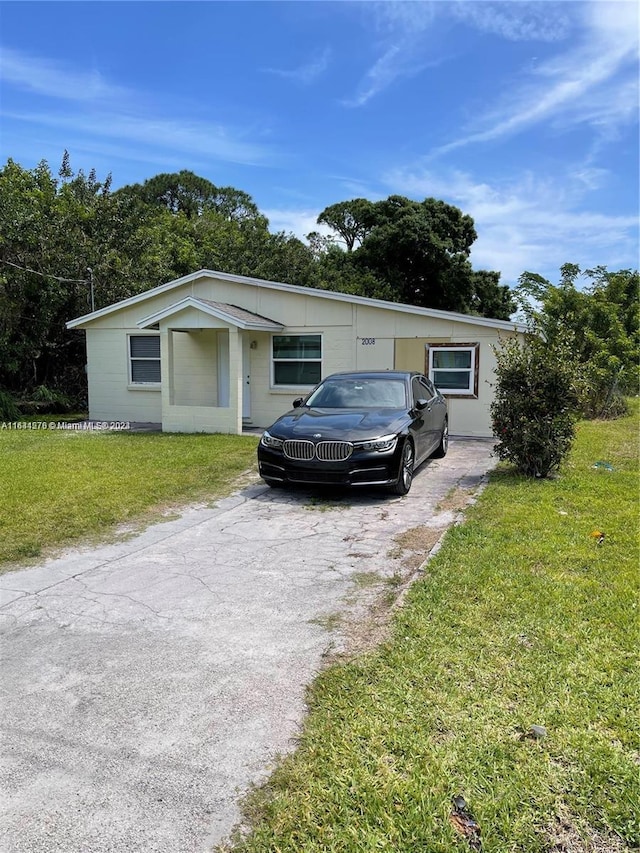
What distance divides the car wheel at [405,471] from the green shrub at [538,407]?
4.50ft

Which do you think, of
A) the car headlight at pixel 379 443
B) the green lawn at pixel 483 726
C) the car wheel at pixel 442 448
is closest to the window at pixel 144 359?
the car wheel at pixel 442 448

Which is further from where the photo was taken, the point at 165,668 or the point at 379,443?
the point at 379,443

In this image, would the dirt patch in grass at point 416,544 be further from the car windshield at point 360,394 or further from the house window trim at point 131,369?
the house window trim at point 131,369

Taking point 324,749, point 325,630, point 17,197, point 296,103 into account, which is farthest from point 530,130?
point 17,197

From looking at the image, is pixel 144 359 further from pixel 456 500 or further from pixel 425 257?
pixel 425 257

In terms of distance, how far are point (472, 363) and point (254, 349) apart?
5.35 meters

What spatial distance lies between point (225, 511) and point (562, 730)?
492 centimetres

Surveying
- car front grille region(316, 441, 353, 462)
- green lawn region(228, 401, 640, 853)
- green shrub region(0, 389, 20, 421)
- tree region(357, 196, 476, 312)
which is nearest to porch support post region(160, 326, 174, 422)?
green shrub region(0, 389, 20, 421)

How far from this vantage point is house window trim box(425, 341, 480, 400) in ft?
42.0

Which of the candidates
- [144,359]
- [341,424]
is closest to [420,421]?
[341,424]

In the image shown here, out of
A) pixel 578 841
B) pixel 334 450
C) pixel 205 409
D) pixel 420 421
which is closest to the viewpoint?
pixel 578 841

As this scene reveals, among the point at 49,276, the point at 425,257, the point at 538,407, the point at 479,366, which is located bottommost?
the point at 538,407

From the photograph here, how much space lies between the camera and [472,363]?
12898 mm

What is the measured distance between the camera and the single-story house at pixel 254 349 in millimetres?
12906
